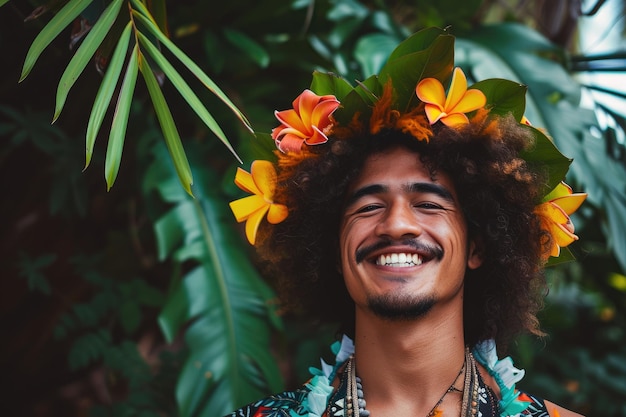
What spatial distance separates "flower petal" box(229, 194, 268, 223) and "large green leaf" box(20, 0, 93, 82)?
579 millimetres

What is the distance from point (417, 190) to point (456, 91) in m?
0.25

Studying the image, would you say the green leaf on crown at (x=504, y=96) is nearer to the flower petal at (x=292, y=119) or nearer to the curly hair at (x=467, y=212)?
the curly hair at (x=467, y=212)

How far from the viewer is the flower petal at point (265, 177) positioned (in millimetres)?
1864

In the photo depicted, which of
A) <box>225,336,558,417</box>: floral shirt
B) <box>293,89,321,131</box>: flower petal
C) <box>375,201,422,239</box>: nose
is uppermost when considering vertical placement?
<box>293,89,321,131</box>: flower petal

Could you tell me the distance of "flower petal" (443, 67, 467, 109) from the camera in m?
1.68

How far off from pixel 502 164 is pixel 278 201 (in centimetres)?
58

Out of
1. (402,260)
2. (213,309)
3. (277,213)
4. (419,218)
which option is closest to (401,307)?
(402,260)

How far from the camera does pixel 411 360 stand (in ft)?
5.61

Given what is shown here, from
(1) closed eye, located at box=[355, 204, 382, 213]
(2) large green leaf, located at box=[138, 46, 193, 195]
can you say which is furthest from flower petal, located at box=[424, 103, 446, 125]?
(2) large green leaf, located at box=[138, 46, 193, 195]

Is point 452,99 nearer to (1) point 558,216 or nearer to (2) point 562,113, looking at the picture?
(1) point 558,216

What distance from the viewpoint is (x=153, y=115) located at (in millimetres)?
3168

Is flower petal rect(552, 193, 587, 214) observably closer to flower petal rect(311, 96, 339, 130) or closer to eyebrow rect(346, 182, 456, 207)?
eyebrow rect(346, 182, 456, 207)

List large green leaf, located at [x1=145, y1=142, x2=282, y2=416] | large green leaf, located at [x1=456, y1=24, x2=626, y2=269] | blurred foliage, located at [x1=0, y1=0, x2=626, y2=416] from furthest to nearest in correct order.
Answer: large green leaf, located at [x1=456, y1=24, x2=626, y2=269] < blurred foliage, located at [x1=0, y1=0, x2=626, y2=416] < large green leaf, located at [x1=145, y1=142, x2=282, y2=416]

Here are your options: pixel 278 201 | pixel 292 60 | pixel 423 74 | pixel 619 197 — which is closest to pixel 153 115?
pixel 292 60
